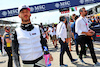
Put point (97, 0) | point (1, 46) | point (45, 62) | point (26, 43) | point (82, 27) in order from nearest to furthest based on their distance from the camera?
point (26, 43), point (45, 62), point (82, 27), point (1, 46), point (97, 0)

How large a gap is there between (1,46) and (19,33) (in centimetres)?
713

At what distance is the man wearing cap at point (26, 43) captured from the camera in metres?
1.90

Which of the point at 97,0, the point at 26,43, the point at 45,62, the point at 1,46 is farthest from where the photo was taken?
the point at 97,0

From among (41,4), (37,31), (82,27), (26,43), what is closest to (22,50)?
(26,43)

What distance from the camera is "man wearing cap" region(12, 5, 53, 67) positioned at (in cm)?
190

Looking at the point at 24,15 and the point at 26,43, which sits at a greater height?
the point at 24,15

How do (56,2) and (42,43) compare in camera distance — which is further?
(56,2)

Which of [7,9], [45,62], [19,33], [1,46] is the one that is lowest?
[1,46]

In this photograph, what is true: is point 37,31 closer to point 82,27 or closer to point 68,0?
point 82,27

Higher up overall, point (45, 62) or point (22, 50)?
point (22, 50)

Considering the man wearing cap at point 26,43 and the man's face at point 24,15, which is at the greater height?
the man's face at point 24,15

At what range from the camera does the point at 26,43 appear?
6.25 ft

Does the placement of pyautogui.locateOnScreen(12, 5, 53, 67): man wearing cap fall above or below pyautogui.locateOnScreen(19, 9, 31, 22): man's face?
below

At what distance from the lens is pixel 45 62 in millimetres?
2062
